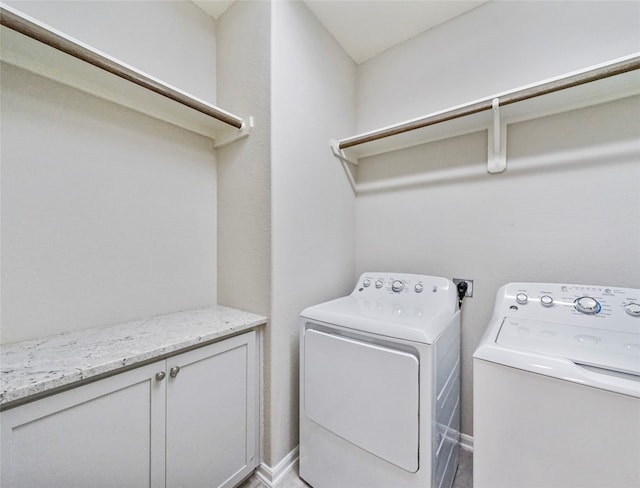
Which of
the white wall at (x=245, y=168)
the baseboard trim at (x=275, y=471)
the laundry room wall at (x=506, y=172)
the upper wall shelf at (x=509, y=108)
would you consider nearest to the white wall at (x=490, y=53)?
the laundry room wall at (x=506, y=172)

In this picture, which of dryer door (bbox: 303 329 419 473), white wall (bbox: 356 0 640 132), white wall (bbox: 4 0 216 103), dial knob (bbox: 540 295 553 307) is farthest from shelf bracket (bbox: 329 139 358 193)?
dial knob (bbox: 540 295 553 307)

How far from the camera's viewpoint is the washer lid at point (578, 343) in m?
0.73

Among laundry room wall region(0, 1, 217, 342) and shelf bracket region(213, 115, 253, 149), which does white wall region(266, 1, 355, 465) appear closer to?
shelf bracket region(213, 115, 253, 149)

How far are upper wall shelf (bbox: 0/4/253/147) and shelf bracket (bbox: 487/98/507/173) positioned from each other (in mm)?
1373

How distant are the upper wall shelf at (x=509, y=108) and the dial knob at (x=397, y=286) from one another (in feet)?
2.74

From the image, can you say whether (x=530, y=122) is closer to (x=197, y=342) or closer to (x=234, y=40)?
(x=234, y=40)

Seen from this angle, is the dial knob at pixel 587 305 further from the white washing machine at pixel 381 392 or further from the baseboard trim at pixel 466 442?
the baseboard trim at pixel 466 442

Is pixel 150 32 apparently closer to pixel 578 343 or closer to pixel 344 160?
pixel 344 160

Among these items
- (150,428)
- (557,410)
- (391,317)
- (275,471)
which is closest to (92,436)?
(150,428)

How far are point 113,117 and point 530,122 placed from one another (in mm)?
2156

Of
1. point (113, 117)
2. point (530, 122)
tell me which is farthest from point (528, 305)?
point (113, 117)

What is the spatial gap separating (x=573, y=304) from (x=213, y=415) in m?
1.66

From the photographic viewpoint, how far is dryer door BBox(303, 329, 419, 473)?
39.9 inches

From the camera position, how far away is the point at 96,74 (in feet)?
3.62
